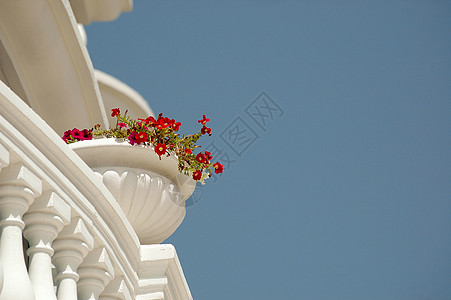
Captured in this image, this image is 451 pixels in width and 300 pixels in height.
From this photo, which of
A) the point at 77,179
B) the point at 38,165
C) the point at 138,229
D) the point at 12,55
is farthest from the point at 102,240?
the point at 12,55

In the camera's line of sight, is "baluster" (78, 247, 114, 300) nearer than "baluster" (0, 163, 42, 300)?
No

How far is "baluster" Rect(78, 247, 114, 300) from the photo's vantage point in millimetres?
3738

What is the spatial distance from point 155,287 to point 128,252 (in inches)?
12.4

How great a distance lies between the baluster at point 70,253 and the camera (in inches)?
138

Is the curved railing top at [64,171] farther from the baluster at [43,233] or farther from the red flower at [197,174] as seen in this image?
the red flower at [197,174]

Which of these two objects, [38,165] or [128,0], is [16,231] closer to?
[38,165]

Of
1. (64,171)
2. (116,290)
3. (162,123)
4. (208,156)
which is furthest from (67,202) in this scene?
(208,156)

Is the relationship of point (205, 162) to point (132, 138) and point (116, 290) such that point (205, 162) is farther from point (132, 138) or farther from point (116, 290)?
point (116, 290)

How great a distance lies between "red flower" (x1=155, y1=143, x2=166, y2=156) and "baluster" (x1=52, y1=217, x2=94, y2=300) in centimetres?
125

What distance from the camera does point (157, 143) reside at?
494 centimetres

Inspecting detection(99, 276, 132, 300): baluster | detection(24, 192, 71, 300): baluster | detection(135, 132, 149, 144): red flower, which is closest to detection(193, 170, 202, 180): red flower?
detection(135, 132, 149, 144): red flower

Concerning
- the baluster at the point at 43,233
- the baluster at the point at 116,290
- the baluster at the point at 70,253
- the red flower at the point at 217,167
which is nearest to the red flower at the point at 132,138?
the red flower at the point at 217,167

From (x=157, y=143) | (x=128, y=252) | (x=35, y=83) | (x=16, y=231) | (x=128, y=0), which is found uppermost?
(x=128, y=0)

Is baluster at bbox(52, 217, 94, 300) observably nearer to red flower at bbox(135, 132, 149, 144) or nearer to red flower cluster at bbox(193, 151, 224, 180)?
red flower at bbox(135, 132, 149, 144)
